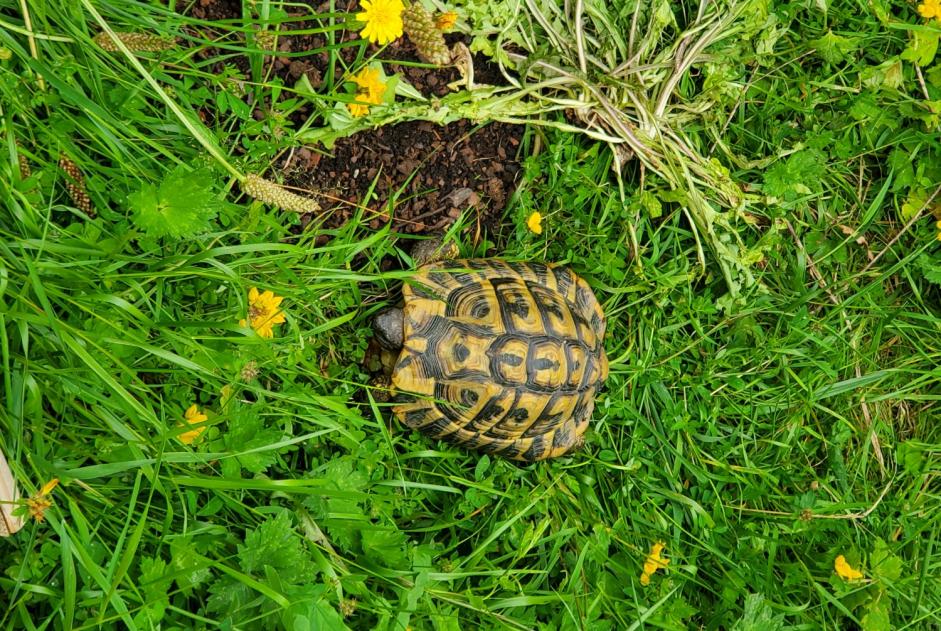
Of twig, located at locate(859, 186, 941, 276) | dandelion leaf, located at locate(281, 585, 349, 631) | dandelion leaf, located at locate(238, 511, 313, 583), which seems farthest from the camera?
twig, located at locate(859, 186, 941, 276)

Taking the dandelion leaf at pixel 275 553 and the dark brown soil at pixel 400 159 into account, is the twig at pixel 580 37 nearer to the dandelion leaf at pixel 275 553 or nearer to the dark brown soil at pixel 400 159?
the dark brown soil at pixel 400 159

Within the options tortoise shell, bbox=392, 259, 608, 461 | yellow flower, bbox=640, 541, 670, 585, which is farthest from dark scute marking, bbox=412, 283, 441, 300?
yellow flower, bbox=640, 541, 670, 585

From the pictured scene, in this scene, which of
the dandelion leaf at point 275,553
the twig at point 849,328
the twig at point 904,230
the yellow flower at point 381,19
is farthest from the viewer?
the twig at point 904,230

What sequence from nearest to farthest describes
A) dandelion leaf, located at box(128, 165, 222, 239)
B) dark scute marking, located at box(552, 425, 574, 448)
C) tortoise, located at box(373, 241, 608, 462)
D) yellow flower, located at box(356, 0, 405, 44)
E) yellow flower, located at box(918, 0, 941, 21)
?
dandelion leaf, located at box(128, 165, 222, 239) < yellow flower, located at box(356, 0, 405, 44) < tortoise, located at box(373, 241, 608, 462) < dark scute marking, located at box(552, 425, 574, 448) < yellow flower, located at box(918, 0, 941, 21)

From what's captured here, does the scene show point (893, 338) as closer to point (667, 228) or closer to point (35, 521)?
point (667, 228)

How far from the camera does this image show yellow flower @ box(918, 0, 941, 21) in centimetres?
312

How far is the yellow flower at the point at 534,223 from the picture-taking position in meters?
2.87

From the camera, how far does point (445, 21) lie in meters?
2.47

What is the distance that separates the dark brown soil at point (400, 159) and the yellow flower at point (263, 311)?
47 centimetres

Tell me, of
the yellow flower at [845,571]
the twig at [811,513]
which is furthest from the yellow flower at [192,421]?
the yellow flower at [845,571]

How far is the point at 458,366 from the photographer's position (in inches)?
102

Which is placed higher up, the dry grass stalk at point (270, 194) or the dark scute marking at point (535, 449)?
the dry grass stalk at point (270, 194)

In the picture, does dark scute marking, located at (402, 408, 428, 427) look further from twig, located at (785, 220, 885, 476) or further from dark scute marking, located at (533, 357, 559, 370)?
twig, located at (785, 220, 885, 476)

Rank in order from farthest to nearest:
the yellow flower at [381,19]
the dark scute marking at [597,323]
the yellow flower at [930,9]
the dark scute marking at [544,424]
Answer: the yellow flower at [930,9] → the dark scute marking at [597,323] → the dark scute marking at [544,424] → the yellow flower at [381,19]
